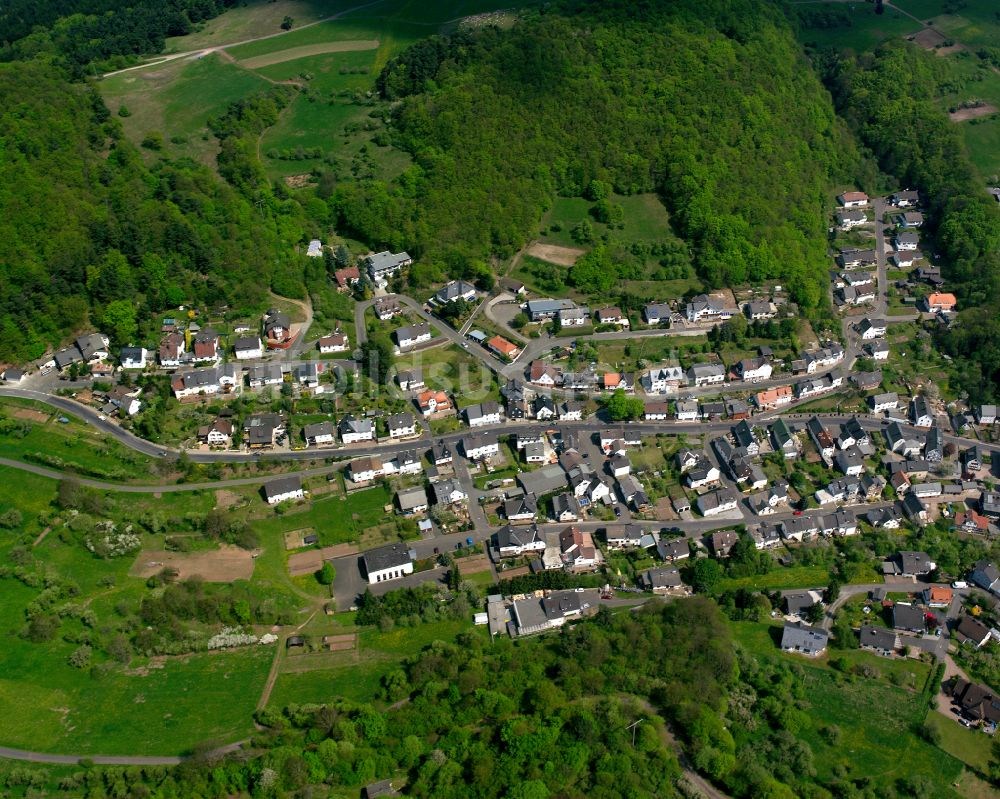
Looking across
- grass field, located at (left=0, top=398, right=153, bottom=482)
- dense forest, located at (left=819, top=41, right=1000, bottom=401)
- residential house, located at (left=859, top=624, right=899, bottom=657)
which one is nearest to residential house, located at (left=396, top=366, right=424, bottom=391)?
grass field, located at (left=0, top=398, right=153, bottom=482)

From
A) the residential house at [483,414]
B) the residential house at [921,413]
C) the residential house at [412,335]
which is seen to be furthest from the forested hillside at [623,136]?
the residential house at [483,414]

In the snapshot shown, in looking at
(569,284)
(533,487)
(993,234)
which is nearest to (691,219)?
(569,284)

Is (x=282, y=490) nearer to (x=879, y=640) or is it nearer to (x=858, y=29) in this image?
(x=879, y=640)

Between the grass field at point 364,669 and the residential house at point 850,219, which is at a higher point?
the residential house at point 850,219

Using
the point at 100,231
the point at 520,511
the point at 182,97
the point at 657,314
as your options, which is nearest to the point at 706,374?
the point at 657,314

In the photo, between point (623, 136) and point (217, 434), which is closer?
point (217, 434)

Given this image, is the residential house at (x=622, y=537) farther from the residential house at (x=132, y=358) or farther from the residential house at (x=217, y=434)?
the residential house at (x=132, y=358)
